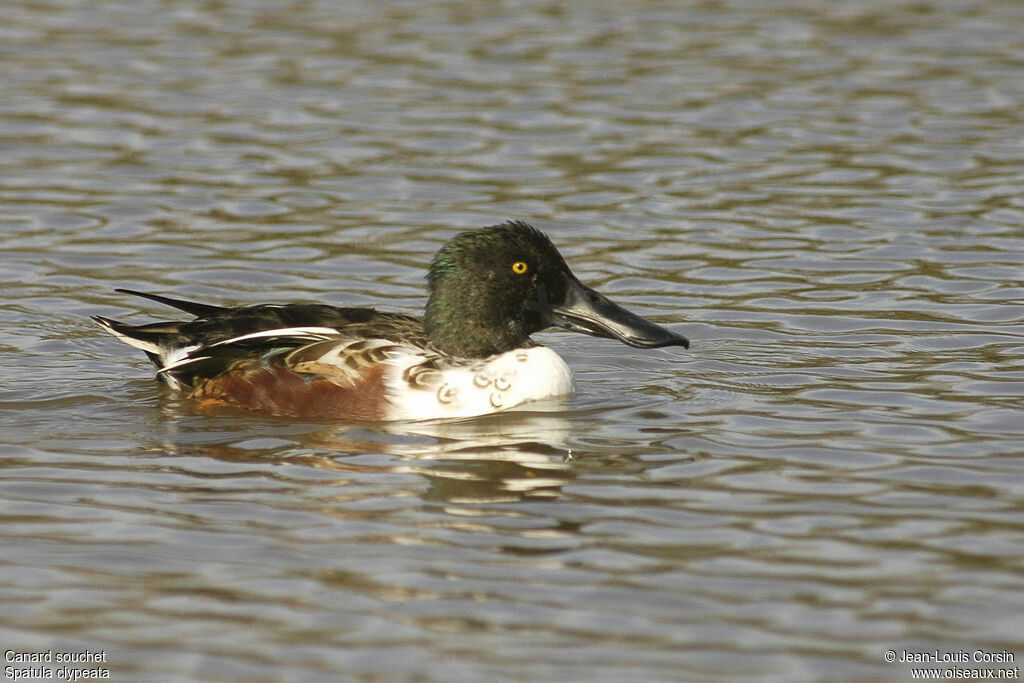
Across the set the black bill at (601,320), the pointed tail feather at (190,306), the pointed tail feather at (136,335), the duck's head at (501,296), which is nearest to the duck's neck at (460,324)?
the duck's head at (501,296)

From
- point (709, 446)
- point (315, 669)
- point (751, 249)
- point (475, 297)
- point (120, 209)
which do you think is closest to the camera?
point (315, 669)

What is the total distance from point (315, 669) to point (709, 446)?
2.81 meters

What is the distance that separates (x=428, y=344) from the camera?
8.33 meters

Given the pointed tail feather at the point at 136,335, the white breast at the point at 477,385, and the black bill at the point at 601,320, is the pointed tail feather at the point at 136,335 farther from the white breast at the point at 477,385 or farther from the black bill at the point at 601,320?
the black bill at the point at 601,320

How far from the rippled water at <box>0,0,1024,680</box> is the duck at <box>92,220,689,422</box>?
0.17m

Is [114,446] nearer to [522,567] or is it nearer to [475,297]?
[475,297]

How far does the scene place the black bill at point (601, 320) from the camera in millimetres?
8430

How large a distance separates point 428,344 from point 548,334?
1730 mm

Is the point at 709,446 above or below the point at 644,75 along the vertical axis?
below

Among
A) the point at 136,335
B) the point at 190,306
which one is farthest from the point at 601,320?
the point at 136,335

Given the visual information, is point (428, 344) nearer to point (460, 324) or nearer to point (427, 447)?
point (460, 324)

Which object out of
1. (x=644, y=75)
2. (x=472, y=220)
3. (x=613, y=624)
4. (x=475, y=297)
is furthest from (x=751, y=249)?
(x=613, y=624)

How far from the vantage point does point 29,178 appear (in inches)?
490

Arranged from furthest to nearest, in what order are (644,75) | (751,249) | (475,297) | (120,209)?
(644,75) < (120,209) < (751,249) < (475,297)
